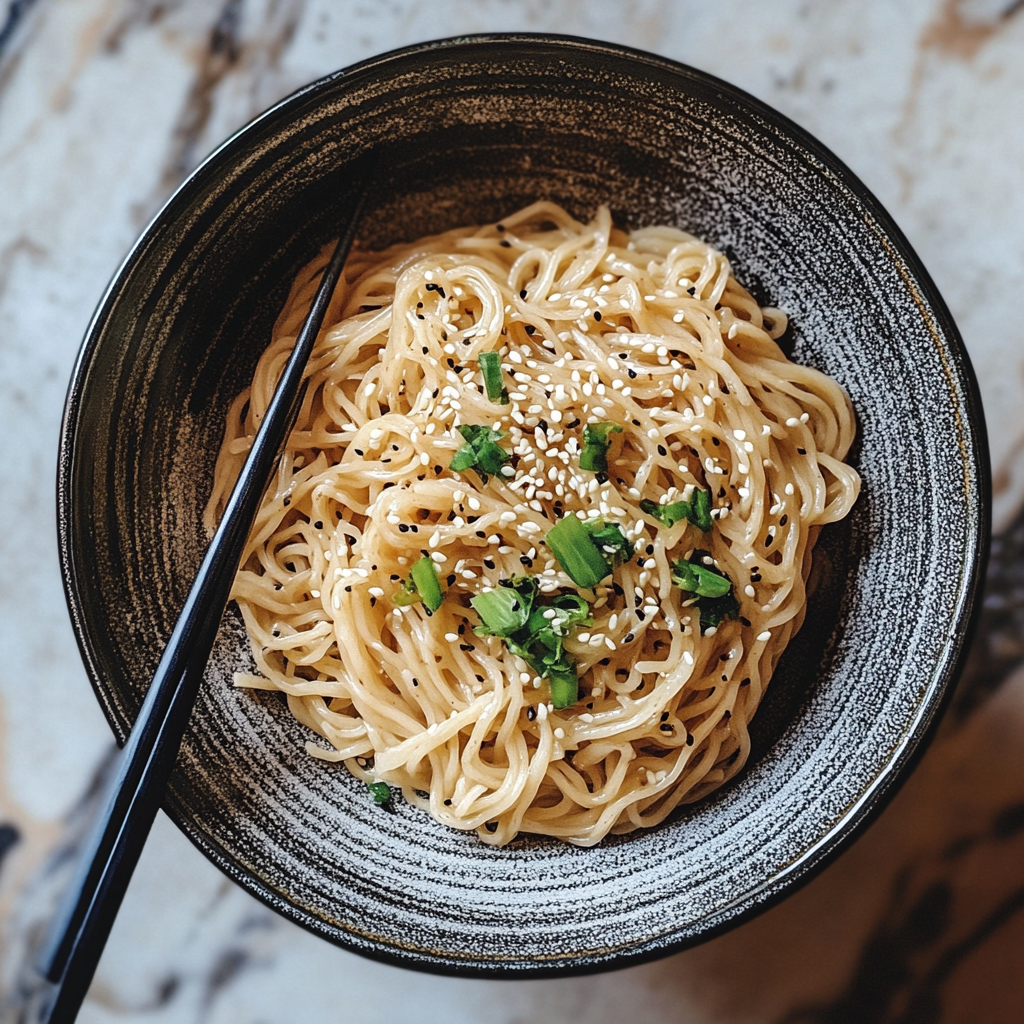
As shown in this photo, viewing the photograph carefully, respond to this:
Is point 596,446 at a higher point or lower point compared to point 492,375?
lower

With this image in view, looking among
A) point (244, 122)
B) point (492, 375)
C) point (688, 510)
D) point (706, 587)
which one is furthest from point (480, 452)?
point (244, 122)

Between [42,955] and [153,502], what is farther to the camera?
[153,502]

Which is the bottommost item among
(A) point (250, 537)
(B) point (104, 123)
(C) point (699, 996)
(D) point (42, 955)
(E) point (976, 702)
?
(C) point (699, 996)

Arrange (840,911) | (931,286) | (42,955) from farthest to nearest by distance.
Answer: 1. (840,911)
2. (931,286)
3. (42,955)

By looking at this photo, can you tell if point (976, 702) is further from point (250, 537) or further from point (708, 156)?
point (250, 537)

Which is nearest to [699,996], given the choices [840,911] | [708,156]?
[840,911]

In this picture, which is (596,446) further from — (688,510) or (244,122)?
(244,122)
